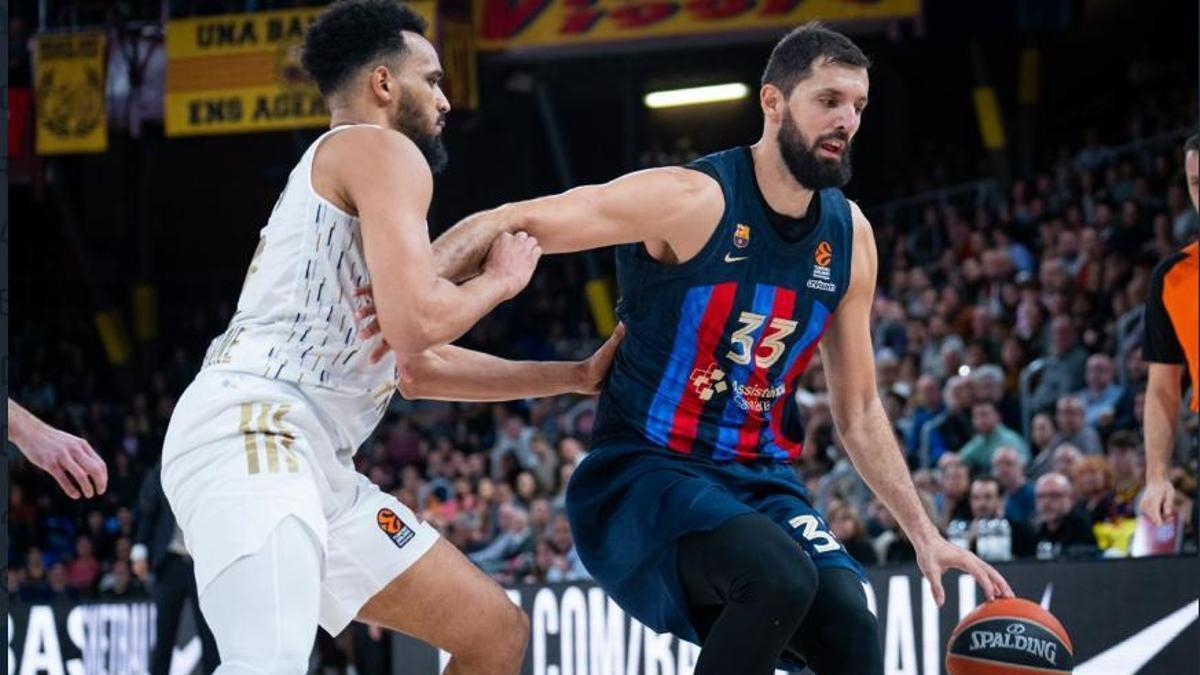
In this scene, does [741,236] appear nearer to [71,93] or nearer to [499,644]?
[499,644]

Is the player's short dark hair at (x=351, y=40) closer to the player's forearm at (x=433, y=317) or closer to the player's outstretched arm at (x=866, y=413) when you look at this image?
the player's forearm at (x=433, y=317)

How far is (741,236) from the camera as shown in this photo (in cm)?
499

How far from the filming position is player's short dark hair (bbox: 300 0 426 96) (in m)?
4.61

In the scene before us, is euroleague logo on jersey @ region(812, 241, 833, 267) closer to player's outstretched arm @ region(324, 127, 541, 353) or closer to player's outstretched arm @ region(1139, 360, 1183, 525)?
player's outstretched arm @ region(324, 127, 541, 353)

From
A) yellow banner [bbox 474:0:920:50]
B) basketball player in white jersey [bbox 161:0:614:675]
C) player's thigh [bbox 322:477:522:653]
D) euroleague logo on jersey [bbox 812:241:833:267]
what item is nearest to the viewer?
basketball player in white jersey [bbox 161:0:614:675]

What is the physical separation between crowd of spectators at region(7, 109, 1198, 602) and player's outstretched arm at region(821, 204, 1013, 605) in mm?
4887

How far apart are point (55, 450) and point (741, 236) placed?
193cm

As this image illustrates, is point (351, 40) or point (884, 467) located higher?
point (351, 40)

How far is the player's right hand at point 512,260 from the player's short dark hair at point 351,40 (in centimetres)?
55

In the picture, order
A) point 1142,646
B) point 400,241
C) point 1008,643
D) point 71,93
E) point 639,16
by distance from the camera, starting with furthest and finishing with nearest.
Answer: point 71,93 < point 639,16 < point 1142,646 < point 1008,643 < point 400,241

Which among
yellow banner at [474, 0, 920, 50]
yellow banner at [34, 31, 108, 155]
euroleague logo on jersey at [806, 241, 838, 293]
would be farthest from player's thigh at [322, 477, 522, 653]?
yellow banner at [34, 31, 108, 155]

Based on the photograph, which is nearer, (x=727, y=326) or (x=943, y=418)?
(x=727, y=326)

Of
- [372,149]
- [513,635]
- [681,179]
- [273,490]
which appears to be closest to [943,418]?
[681,179]

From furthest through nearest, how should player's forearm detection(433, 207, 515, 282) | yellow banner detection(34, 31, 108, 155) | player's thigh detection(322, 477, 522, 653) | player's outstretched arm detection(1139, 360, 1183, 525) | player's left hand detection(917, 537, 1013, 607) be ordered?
yellow banner detection(34, 31, 108, 155) → player's outstretched arm detection(1139, 360, 1183, 525) → player's left hand detection(917, 537, 1013, 607) → player's thigh detection(322, 477, 522, 653) → player's forearm detection(433, 207, 515, 282)
